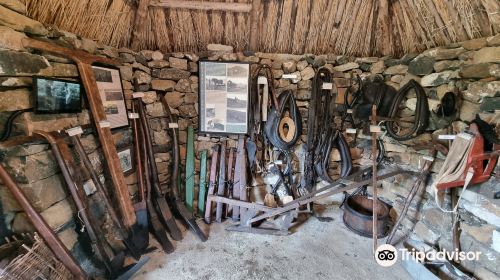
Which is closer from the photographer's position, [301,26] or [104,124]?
[104,124]

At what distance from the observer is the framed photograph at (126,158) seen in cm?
221

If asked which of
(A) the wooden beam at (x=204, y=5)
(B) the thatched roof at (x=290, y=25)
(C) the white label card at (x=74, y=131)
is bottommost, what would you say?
(C) the white label card at (x=74, y=131)

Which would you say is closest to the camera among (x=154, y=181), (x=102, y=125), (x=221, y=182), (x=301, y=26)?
(x=102, y=125)

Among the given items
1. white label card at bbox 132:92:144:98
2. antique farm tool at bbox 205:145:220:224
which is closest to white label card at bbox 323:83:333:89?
antique farm tool at bbox 205:145:220:224

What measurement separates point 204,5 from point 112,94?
1.28m

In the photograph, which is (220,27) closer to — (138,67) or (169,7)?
(169,7)

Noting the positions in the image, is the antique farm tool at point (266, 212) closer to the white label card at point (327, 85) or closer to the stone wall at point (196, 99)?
the stone wall at point (196, 99)

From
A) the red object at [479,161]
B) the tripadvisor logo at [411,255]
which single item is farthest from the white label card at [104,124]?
the red object at [479,161]

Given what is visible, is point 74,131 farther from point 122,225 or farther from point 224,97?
point 224,97

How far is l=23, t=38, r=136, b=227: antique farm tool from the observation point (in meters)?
1.78

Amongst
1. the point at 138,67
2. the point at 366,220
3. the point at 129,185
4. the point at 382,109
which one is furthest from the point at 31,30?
the point at 366,220

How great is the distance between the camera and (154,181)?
2.43 metres

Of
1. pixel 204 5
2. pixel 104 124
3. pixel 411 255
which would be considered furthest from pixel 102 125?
pixel 411 255

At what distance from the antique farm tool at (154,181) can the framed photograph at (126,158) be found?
0.50 feet
